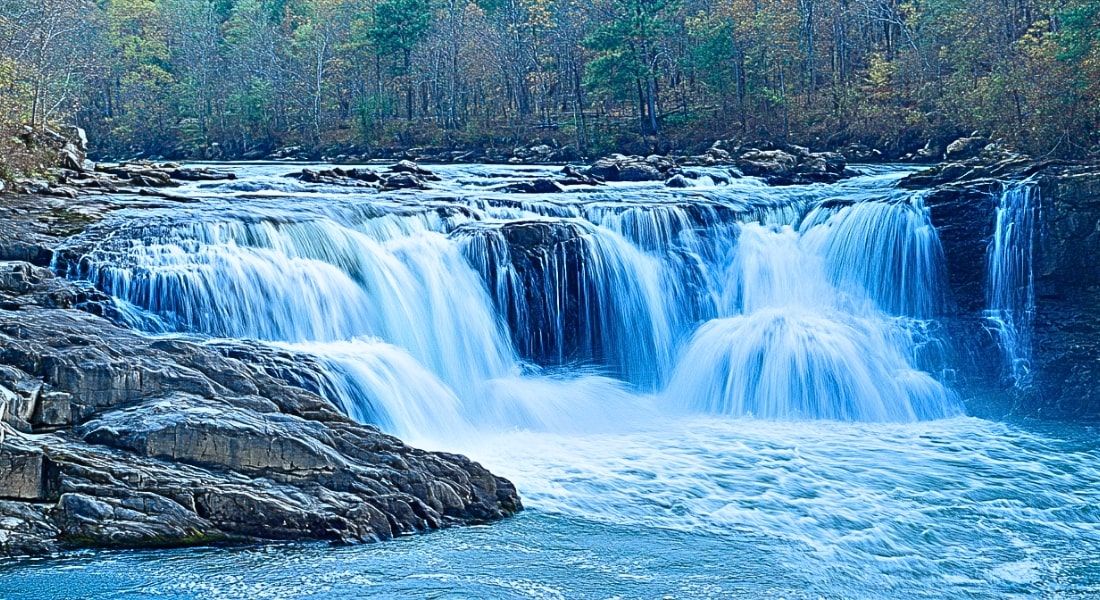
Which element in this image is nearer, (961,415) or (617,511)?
(617,511)

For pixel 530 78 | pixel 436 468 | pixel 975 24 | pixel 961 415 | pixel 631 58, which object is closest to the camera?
pixel 436 468

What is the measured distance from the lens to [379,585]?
958cm

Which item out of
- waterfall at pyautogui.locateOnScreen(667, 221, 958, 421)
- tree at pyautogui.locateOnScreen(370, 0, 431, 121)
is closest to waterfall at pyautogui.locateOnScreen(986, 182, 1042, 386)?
waterfall at pyautogui.locateOnScreen(667, 221, 958, 421)

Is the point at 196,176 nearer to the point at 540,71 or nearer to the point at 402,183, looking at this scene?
the point at 402,183

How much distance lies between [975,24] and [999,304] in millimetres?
28228

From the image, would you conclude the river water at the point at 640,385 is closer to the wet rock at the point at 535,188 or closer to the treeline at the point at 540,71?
the wet rock at the point at 535,188

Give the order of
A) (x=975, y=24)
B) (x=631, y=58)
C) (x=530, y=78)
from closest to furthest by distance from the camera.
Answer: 1. (x=975, y=24)
2. (x=631, y=58)
3. (x=530, y=78)

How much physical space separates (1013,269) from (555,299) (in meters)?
7.76

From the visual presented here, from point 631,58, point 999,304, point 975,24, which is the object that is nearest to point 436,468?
point 999,304

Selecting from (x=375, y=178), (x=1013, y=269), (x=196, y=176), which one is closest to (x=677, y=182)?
(x=375, y=178)

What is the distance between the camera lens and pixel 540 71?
200ft

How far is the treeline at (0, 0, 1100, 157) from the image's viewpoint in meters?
39.8

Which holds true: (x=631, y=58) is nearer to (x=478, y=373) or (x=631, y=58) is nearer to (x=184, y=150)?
(x=184, y=150)

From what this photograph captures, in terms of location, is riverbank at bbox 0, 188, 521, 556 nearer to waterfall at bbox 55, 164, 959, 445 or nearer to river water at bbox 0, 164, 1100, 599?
river water at bbox 0, 164, 1100, 599
